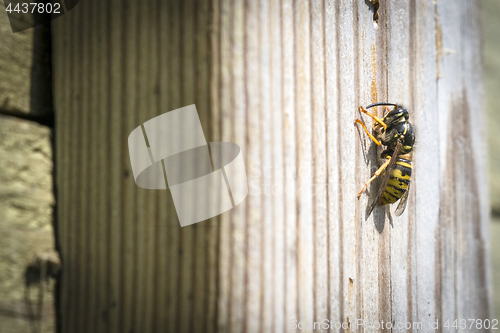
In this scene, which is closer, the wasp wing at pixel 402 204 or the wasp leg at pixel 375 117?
the wasp leg at pixel 375 117

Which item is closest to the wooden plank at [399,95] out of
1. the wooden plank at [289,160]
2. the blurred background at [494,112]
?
the wooden plank at [289,160]

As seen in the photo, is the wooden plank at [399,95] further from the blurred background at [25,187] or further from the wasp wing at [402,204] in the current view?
the blurred background at [25,187]

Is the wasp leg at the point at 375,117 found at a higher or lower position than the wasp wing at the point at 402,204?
higher

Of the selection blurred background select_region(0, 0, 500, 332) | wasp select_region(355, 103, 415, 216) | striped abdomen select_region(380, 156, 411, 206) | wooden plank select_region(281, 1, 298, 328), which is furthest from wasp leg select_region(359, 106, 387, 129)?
blurred background select_region(0, 0, 500, 332)

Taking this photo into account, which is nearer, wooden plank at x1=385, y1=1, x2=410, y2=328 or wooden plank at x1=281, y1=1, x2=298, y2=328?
wooden plank at x1=281, y1=1, x2=298, y2=328

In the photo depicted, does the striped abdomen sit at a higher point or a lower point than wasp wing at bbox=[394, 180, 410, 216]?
higher

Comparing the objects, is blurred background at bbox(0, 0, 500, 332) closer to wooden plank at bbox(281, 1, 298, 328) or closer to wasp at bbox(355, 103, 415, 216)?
wooden plank at bbox(281, 1, 298, 328)
